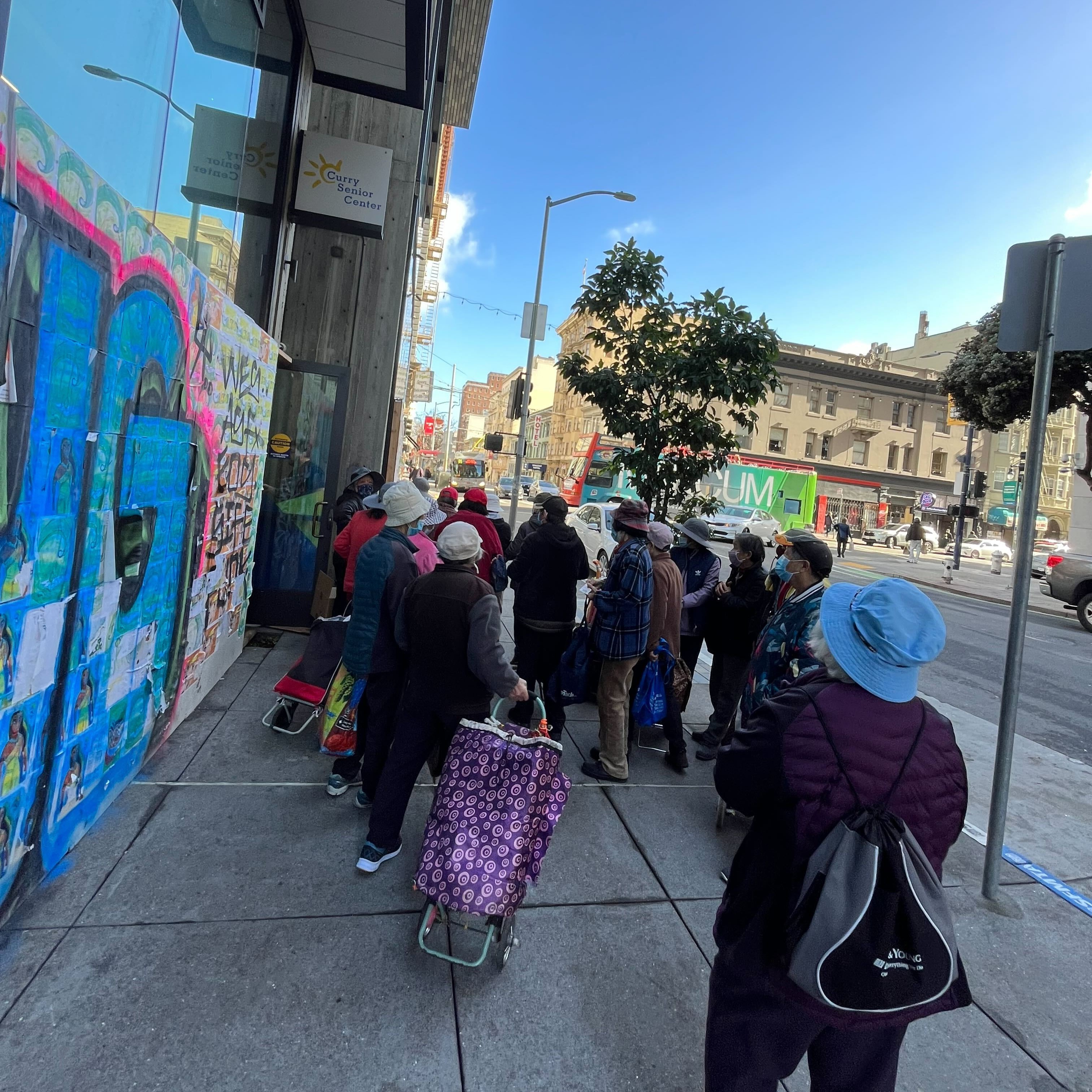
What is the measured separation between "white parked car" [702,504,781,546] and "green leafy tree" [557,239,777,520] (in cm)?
2158

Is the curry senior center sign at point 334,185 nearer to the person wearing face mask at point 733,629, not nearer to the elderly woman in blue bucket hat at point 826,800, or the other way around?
the person wearing face mask at point 733,629

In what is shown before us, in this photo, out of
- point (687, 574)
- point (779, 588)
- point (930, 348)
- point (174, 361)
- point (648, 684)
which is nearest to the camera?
point (174, 361)

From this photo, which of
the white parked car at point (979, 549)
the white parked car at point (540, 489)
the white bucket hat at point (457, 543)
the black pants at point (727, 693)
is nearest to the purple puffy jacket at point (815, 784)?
the white bucket hat at point (457, 543)

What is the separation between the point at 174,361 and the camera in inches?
144

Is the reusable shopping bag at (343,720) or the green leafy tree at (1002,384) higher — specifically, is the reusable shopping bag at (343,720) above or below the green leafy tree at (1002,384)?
below

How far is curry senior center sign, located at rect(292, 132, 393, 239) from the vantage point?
23.2 feet

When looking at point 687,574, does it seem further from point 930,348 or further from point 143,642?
point 930,348

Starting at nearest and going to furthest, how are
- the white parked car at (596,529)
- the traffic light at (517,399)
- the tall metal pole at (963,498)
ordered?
the traffic light at (517,399), the white parked car at (596,529), the tall metal pole at (963,498)

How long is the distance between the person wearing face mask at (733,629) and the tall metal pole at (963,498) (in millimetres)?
24839

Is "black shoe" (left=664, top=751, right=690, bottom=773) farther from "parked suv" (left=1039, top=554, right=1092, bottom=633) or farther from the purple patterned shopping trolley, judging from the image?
"parked suv" (left=1039, top=554, right=1092, bottom=633)

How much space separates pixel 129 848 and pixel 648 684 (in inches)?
122

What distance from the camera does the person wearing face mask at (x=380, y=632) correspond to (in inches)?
139

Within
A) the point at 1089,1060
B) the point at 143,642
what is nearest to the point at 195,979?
the point at 143,642

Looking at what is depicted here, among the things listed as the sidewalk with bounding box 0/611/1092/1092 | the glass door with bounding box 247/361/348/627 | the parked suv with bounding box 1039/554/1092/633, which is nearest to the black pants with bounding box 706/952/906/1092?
the sidewalk with bounding box 0/611/1092/1092
